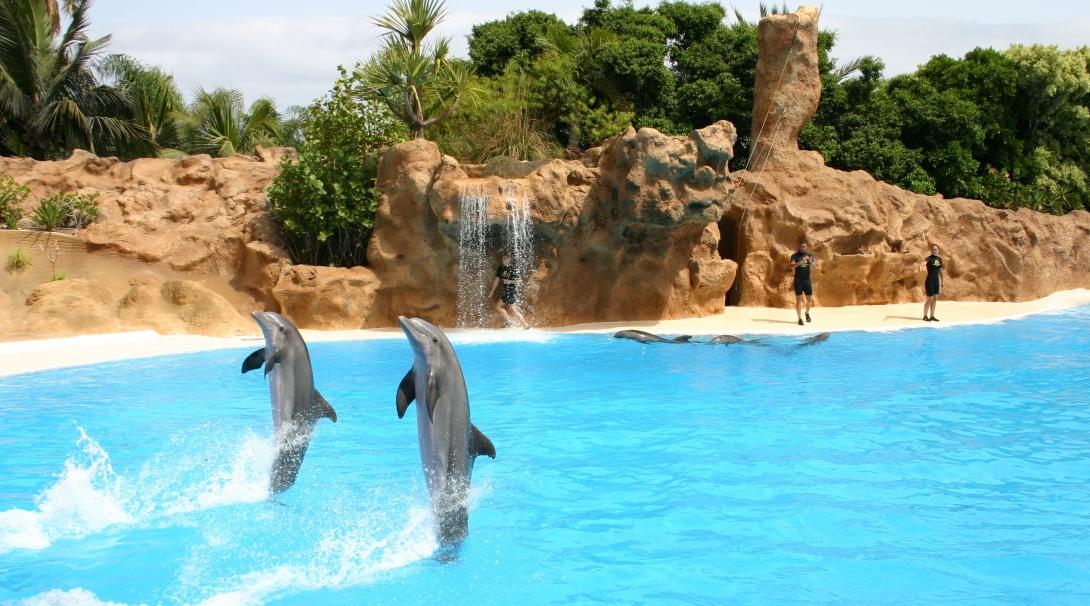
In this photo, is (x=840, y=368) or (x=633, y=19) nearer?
(x=840, y=368)

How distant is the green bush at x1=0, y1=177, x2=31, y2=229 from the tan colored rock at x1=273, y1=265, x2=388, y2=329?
493cm

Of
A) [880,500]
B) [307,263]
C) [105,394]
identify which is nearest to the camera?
[880,500]

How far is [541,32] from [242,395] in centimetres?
1790

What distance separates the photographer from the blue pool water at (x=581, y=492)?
16.3 ft

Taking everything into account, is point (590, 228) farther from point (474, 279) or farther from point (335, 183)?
point (335, 183)

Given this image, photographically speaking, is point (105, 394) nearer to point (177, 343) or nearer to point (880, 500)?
point (177, 343)

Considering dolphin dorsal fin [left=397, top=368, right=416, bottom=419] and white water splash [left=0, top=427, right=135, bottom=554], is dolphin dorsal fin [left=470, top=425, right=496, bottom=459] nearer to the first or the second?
dolphin dorsal fin [left=397, top=368, right=416, bottom=419]

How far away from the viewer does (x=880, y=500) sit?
6.27 m

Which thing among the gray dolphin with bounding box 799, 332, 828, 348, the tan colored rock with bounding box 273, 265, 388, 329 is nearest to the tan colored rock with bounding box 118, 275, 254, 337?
the tan colored rock with bounding box 273, 265, 388, 329

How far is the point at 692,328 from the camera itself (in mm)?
14328

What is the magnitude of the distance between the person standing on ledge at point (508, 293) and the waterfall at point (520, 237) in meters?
0.13

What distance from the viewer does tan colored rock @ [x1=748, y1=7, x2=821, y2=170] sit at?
18125 millimetres

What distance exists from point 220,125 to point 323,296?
15.4 m

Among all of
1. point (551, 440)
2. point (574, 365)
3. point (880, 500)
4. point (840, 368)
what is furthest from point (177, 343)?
point (880, 500)
